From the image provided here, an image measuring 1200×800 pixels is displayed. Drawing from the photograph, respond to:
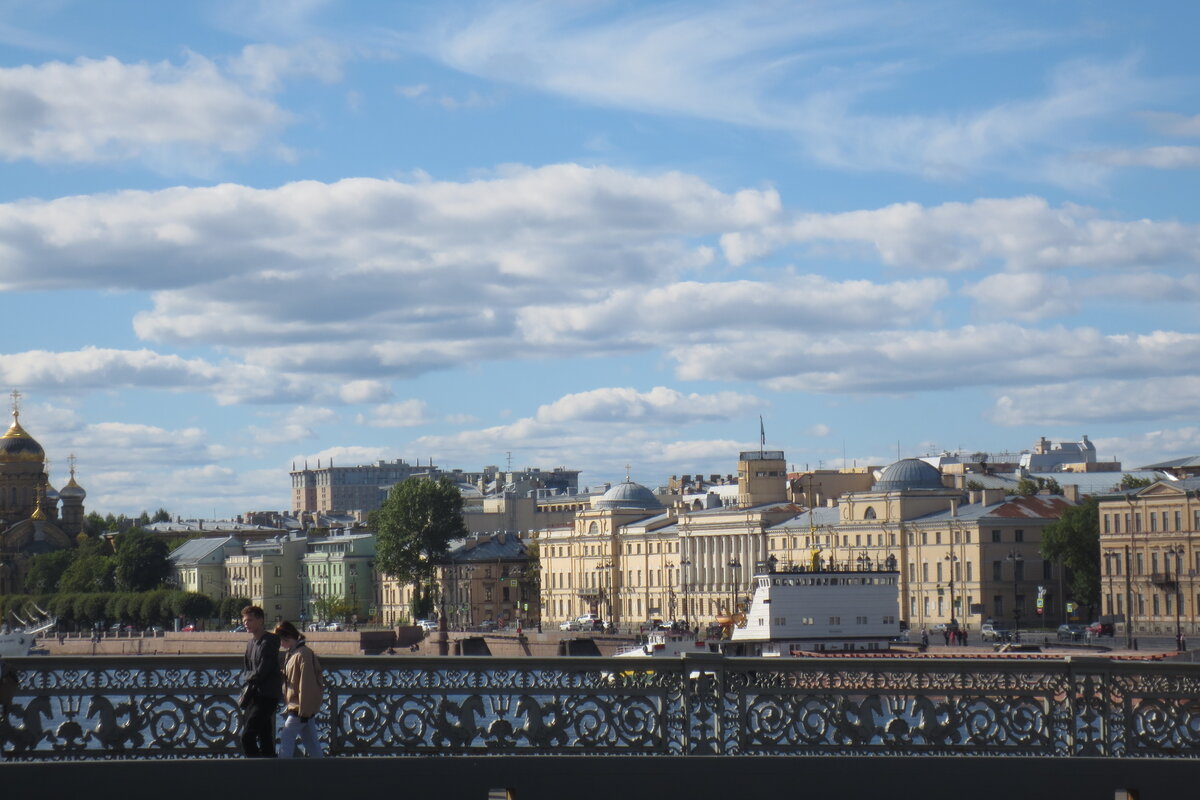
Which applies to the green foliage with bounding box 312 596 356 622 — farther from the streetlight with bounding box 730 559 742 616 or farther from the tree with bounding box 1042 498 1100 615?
the tree with bounding box 1042 498 1100 615

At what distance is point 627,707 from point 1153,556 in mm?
71627

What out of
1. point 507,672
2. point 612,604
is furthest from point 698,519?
point 507,672

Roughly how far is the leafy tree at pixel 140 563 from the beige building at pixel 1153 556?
7966 centimetres

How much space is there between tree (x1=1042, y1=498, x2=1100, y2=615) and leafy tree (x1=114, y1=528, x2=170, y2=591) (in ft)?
246

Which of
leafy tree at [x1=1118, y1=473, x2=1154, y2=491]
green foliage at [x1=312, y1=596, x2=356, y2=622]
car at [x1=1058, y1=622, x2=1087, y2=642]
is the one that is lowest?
green foliage at [x1=312, y1=596, x2=356, y2=622]

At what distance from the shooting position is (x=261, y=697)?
1260 centimetres

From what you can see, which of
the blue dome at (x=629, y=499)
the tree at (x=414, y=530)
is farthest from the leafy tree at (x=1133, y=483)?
the tree at (x=414, y=530)

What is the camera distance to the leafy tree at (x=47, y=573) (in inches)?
6083

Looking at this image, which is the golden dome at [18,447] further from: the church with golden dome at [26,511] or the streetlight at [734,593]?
the streetlight at [734,593]

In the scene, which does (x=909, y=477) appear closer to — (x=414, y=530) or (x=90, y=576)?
(x=414, y=530)

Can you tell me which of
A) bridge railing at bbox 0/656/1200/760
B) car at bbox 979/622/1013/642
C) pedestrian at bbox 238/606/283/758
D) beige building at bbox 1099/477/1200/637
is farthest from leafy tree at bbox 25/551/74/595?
pedestrian at bbox 238/606/283/758

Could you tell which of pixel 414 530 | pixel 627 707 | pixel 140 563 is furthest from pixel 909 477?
pixel 627 707

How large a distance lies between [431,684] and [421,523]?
102m

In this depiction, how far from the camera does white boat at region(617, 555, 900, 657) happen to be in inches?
2404
